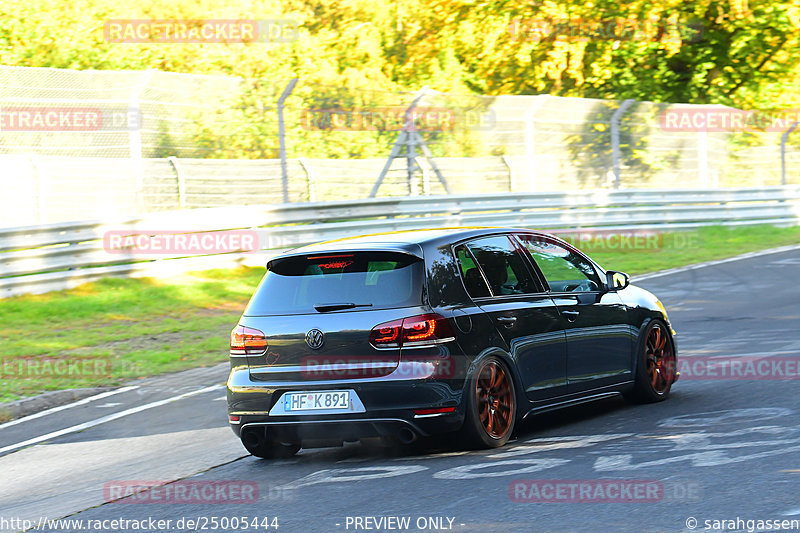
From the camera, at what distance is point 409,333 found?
265 inches

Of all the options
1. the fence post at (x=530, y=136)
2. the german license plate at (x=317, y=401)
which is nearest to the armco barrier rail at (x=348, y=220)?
the fence post at (x=530, y=136)

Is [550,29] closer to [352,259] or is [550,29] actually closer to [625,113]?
[625,113]

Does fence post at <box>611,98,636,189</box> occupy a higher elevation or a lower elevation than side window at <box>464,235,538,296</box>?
higher

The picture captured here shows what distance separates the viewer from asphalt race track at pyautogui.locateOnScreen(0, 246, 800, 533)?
5.45 metres

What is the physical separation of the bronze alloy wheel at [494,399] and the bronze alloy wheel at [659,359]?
1.79 m

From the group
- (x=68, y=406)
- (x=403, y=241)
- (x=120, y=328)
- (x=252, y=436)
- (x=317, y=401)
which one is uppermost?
(x=403, y=241)

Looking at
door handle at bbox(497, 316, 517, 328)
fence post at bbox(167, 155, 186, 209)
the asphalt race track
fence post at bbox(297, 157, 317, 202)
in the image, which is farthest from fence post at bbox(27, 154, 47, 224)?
door handle at bbox(497, 316, 517, 328)

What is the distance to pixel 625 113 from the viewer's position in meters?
24.5

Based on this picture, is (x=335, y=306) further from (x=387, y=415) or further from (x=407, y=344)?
(x=387, y=415)

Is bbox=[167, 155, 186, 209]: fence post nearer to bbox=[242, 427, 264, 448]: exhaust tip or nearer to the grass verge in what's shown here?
the grass verge

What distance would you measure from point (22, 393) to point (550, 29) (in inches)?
872

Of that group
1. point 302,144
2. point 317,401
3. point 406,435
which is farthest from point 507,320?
point 302,144

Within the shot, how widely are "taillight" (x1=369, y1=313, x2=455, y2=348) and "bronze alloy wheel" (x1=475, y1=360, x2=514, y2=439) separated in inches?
16.2

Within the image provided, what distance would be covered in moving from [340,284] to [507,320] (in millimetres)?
1124
